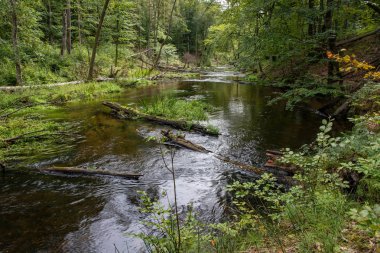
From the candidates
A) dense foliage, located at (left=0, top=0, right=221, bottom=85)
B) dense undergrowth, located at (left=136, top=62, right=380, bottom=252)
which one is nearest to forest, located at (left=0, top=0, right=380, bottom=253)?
dense undergrowth, located at (left=136, top=62, right=380, bottom=252)

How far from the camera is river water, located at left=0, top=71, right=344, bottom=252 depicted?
4.36 m

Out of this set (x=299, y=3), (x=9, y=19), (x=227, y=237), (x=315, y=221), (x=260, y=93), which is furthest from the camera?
(x=260, y=93)

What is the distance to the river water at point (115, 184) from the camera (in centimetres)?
436

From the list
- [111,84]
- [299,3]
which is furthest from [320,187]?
[111,84]

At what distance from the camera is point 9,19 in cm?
1633

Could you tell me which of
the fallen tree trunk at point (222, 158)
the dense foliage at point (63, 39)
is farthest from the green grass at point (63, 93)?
the fallen tree trunk at point (222, 158)

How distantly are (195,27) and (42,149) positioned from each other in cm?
5053

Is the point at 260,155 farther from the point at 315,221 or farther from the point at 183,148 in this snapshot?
the point at 315,221

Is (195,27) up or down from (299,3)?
up

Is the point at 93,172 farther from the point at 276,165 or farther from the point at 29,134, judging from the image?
the point at 276,165

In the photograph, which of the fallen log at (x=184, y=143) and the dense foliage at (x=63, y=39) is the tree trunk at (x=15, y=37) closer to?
the dense foliage at (x=63, y=39)

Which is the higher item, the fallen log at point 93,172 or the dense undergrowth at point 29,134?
the dense undergrowth at point 29,134

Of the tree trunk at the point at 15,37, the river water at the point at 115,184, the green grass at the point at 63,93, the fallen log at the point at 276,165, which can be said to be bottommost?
the river water at the point at 115,184

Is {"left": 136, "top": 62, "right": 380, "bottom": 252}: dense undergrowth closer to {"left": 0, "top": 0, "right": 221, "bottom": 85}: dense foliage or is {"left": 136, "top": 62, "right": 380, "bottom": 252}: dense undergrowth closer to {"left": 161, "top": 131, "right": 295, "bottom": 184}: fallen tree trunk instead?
{"left": 161, "top": 131, "right": 295, "bottom": 184}: fallen tree trunk
